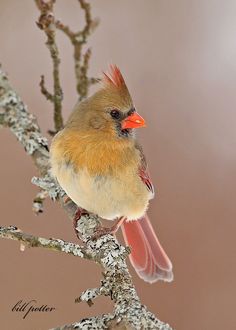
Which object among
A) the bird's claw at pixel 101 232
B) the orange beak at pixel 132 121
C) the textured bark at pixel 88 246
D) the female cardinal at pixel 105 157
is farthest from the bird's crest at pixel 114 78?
the bird's claw at pixel 101 232

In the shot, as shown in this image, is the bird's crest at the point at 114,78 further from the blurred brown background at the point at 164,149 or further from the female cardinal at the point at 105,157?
the blurred brown background at the point at 164,149

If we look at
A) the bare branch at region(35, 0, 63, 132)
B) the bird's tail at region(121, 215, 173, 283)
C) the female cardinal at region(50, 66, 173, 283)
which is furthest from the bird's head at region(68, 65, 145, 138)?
the bird's tail at region(121, 215, 173, 283)

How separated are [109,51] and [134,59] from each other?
0.62ft

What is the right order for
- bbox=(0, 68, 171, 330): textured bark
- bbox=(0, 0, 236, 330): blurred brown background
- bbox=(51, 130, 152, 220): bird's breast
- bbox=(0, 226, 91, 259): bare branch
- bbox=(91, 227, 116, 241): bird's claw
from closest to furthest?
bbox=(0, 68, 171, 330): textured bark
bbox=(0, 226, 91, 259): bare branch
bbox=(91, 227, 116, 241): bird's claw
bbox=(51, 130, 152, 220): bird's breast
bbox=(0, 0, 236, 330): blurred brown background

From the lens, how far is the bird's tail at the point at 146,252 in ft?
7.42

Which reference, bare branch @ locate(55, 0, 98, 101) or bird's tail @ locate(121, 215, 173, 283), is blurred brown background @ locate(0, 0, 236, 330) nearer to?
bird's tail @ locate(121, 215, 173, 283)

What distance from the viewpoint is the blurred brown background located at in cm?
237

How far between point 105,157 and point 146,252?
502 millimetres

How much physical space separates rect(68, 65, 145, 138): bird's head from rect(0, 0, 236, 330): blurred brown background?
0.54 m

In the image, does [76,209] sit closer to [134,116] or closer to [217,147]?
[134,116]

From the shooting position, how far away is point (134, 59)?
3.10 m

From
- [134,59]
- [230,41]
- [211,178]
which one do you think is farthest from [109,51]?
[211,178]

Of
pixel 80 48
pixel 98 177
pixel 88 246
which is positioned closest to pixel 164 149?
pixel 80 48

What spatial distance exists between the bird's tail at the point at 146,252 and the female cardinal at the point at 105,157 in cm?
23
